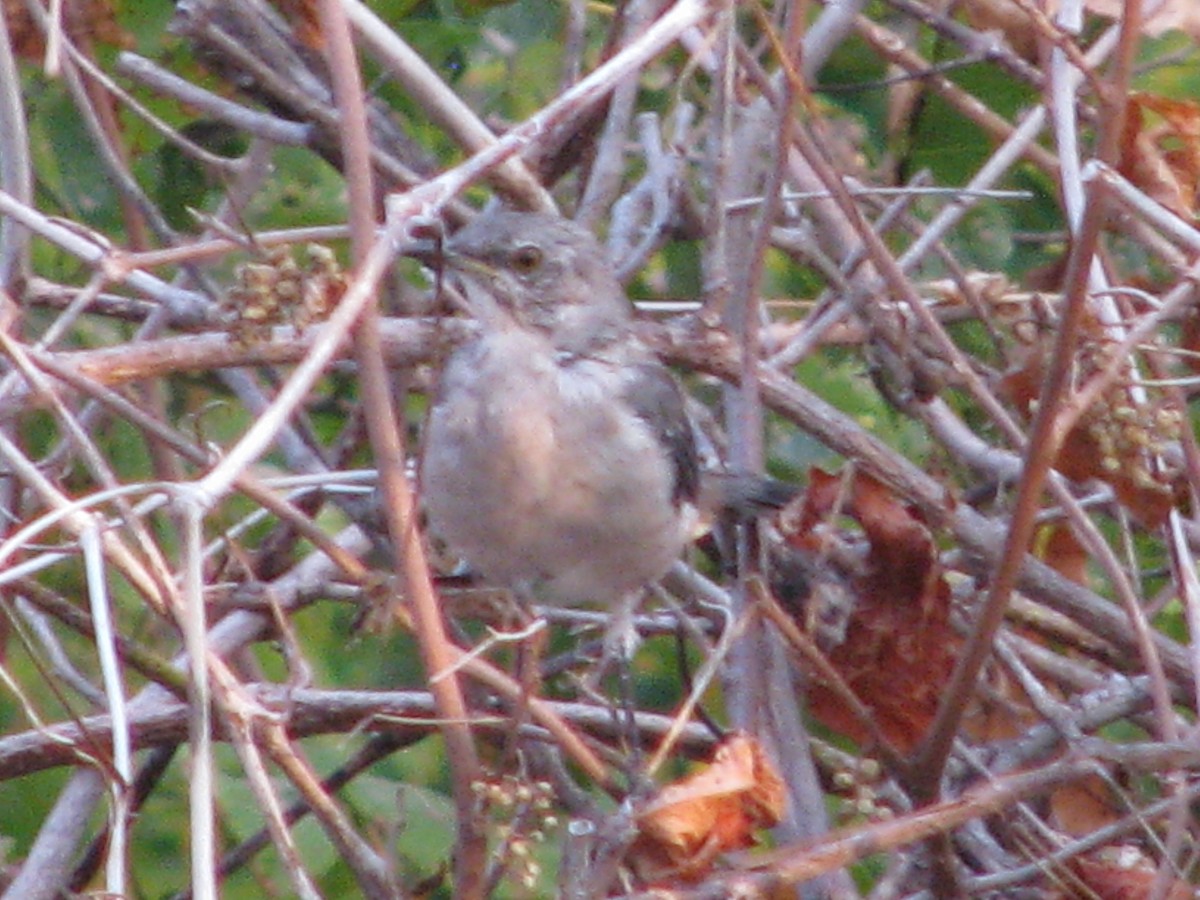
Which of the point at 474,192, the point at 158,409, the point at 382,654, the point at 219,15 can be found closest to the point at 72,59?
the point at 219,15

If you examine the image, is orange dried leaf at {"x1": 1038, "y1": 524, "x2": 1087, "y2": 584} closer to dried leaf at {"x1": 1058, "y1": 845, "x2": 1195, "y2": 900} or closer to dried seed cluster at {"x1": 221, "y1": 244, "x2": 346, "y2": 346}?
dried leaf at {"x1": 1058, "y1": 845, "x2": 1195, "y2": 900}

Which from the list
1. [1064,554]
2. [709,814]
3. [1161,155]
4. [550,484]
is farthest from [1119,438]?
[550,484]

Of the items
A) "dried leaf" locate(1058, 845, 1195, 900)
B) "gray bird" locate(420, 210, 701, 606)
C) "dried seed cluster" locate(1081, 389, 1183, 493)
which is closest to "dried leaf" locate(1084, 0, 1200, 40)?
"dried seed cluster" locate(1081, 389, 1183, 493)

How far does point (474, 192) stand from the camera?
5215mm

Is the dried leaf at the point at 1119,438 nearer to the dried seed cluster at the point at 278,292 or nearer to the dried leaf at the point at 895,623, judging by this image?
the dried leaf at the point at 895,623

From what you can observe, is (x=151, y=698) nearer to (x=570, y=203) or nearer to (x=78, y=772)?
(x=78, y=772)

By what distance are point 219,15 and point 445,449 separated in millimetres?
1048

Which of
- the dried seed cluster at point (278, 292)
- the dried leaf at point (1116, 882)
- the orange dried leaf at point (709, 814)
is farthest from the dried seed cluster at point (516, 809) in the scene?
the dried leaf at point (1116, 882)

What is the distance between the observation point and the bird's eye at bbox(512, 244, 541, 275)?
4.17 m

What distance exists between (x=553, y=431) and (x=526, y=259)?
15.0 inches

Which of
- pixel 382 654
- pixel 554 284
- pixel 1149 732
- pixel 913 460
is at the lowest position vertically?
pixel 382 654

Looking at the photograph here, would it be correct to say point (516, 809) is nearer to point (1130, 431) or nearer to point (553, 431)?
point (1130, 431)

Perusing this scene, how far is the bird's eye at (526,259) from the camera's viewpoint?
164 inches

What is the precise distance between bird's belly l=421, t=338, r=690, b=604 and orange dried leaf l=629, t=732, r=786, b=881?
1.47 m
